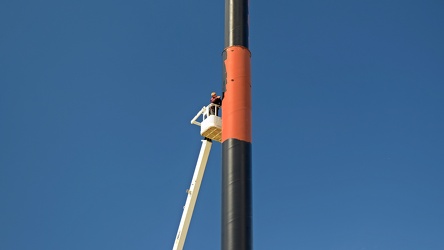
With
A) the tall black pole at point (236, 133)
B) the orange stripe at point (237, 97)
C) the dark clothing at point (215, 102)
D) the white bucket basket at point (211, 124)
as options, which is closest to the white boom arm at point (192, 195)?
the white bucket basket at point (211, 124)

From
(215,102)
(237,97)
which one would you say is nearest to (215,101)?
(215,102)

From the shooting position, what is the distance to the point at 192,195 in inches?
1188

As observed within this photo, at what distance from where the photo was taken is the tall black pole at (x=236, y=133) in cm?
2202

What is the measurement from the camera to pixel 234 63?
25.2 meters

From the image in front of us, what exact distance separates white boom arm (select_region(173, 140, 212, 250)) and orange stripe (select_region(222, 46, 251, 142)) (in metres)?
5.32

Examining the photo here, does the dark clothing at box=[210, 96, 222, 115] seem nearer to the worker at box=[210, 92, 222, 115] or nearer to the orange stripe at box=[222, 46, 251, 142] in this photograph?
the worker at box=[210, 92, 222, 115]

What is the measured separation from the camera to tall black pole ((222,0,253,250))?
22.0 m

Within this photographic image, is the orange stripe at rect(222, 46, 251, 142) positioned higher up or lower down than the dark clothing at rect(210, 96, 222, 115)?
lower down

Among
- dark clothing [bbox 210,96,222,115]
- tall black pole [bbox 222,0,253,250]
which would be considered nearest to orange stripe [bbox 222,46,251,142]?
tall black pole [bbox 222,0,253,250]

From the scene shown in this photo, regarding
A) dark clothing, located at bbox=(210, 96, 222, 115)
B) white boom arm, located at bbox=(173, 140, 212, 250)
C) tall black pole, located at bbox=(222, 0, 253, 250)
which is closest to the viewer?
tall black pole, located at bbox=(222, 0, 253, 250)

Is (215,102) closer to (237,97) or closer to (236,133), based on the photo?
(237,97)

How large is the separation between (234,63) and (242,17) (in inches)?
90.0

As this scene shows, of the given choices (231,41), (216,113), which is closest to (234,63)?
(231,41)

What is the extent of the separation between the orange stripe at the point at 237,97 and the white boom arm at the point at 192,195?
5325 mm
